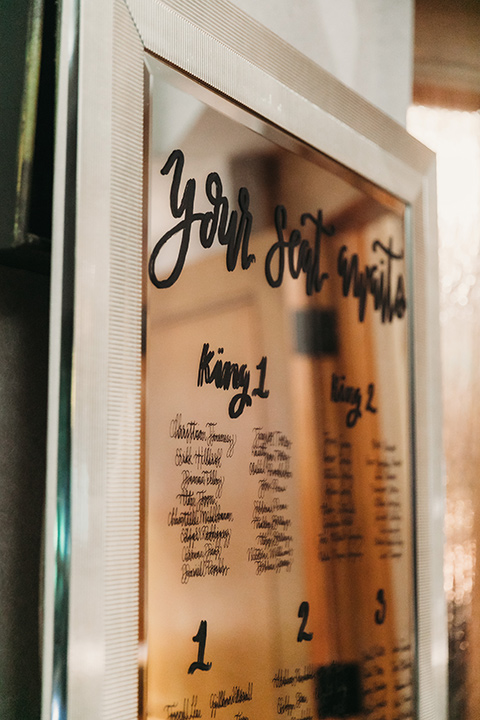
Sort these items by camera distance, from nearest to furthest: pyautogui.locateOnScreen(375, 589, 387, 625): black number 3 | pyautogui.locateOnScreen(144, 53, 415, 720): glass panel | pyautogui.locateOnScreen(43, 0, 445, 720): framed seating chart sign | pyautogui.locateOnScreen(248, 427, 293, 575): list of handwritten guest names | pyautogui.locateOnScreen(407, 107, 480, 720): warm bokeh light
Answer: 1. pyautogui.locateOnScreen(43, 0, 445, 720): framed seating chart sign
2. pyautogui.locateOnScreen(144, 53, 415, 720): glass panel
3. pyautogui.locateOnScreen(248, 427, 293, 575): list of handwritten guest names
4. pyautogui.locateOnScreen(375, 589, 387, 625): black number 3
5. pyautogui.locateOnScreen(407, 107, 480, 720): warm bokeh light

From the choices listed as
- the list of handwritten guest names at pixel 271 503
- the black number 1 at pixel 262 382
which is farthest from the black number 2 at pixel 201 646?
the black number 1 at pixel 262 382

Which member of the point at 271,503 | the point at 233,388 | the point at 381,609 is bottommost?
the point at 381,609

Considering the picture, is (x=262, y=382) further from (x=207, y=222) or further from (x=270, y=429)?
(x=207, y=222)

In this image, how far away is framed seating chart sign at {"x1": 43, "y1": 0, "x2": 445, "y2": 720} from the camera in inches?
21.9

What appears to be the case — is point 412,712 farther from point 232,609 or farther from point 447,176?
point 447,176

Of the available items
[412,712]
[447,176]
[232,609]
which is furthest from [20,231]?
[447,176]

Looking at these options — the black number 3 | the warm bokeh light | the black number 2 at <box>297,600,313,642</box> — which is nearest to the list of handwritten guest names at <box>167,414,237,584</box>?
the black number 2 at <box>297,600,313,642</box>

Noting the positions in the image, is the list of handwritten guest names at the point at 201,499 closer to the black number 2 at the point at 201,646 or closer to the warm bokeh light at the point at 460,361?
the black number 2 at the point at 201,646

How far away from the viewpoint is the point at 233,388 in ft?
2.48

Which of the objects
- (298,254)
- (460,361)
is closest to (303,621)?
(298,254)

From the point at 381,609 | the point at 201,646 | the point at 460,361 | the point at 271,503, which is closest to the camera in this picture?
the point at 201,646

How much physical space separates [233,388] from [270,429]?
0.28 feet

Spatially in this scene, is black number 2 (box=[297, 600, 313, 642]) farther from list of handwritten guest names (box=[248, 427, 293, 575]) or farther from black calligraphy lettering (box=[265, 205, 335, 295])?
black calligraphy lettering (box=[265, 205, 335, 295])

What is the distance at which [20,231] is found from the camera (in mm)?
550
